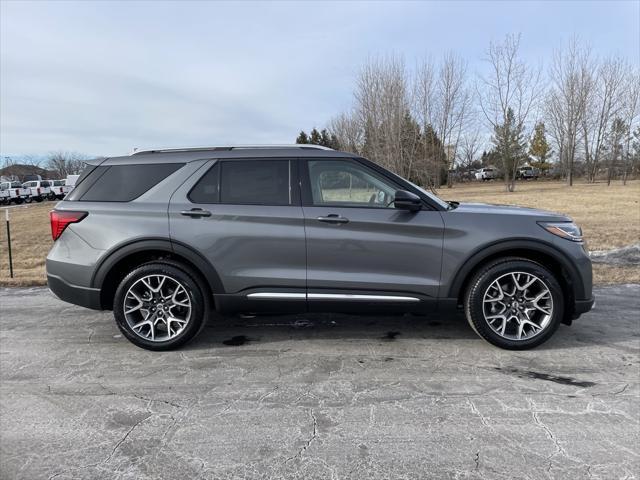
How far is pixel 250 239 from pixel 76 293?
1715mm

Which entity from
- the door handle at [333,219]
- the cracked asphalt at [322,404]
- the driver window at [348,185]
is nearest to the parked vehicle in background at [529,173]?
the cracked asphalt at [322,404]

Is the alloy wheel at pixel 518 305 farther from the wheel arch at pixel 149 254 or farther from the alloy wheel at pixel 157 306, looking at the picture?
the alloy wheel at pixel 157 306

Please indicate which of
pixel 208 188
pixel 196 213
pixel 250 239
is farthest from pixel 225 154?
pixel 250 239

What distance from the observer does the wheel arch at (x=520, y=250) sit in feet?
12.4

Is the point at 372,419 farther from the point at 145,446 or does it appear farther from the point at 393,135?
the point at 393,135

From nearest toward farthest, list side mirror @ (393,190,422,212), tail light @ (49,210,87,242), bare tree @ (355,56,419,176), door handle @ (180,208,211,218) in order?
side mirror @ (393,190,422,212)
door handle @ (180,208,211,218)
tail light @ (49,210,87,242)
bare tree @ (355,56,419,176)

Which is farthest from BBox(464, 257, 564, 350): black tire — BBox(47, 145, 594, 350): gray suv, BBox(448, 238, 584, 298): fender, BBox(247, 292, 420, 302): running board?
BBox(247, 292, 420, 302): running board

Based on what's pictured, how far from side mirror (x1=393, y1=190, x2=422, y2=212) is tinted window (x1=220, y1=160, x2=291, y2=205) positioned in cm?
97

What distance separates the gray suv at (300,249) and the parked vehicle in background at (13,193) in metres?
39.9

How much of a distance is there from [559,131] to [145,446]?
4731 cm

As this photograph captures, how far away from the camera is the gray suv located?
378 cm

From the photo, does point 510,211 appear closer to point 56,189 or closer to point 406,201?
point 406,201

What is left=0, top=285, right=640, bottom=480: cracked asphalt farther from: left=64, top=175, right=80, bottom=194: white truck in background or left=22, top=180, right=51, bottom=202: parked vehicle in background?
left=22, top=180, right=51, bottom=202: parked vehicle in background

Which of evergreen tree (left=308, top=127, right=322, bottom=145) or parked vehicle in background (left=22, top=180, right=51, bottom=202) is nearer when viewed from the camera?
parked vehicle in background (left=22, top=180, right=51, bottom=202)
